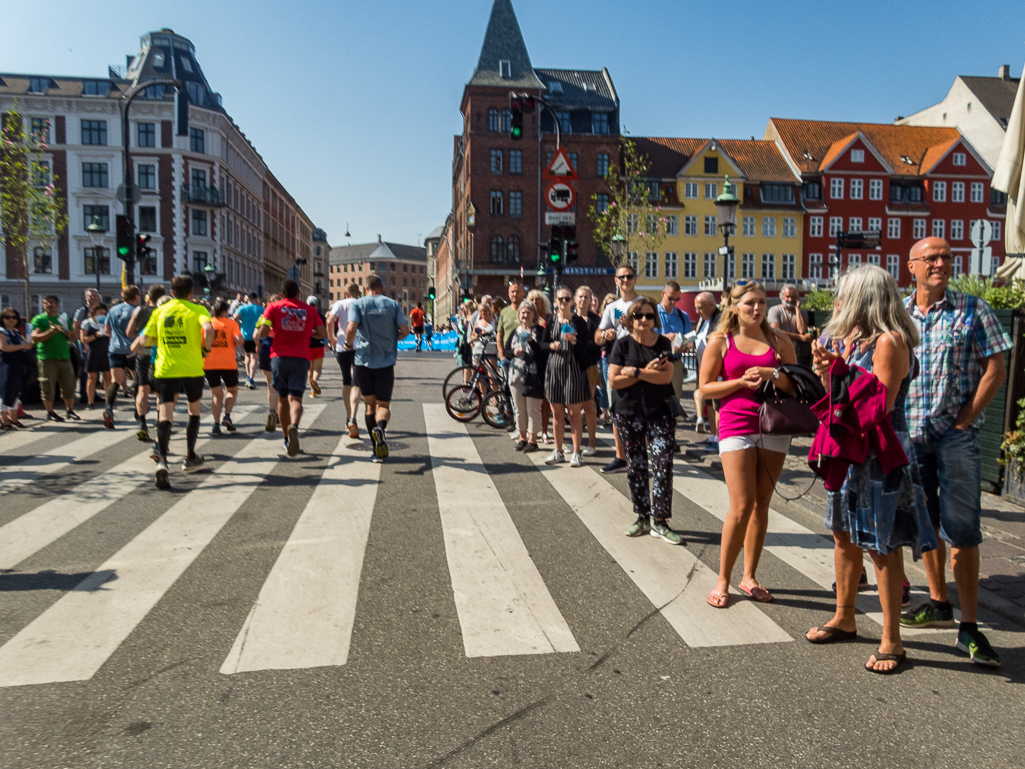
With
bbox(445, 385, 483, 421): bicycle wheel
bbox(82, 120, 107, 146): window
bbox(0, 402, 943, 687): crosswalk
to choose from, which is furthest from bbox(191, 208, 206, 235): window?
bbox(0, 402, 943, 687): crosswalk

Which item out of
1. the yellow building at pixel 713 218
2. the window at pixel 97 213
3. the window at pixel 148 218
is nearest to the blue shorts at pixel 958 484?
the window at pixel 148 218

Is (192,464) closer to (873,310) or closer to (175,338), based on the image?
(175,338)

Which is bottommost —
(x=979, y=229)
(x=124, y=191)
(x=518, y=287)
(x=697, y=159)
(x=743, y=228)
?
(x=518, y=287)

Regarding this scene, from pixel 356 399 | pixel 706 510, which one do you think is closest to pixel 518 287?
pixel 356 399

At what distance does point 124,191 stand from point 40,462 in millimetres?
9680

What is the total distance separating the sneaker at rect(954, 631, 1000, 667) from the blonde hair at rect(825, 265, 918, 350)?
1.37 m

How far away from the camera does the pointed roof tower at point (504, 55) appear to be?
61.2m

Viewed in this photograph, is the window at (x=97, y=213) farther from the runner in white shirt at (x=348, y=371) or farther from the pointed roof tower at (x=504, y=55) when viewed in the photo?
the runner in white shirt at (x=348, y=371)

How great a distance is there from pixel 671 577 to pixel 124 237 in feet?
47.7

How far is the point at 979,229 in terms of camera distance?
530 inches

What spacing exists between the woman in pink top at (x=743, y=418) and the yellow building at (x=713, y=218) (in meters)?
59.5

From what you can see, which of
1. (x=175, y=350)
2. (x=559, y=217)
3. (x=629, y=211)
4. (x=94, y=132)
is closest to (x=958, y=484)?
(x=175, y=350)

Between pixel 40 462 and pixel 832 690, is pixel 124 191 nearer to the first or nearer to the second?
pixel 40 462

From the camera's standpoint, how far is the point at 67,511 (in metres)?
6.47
